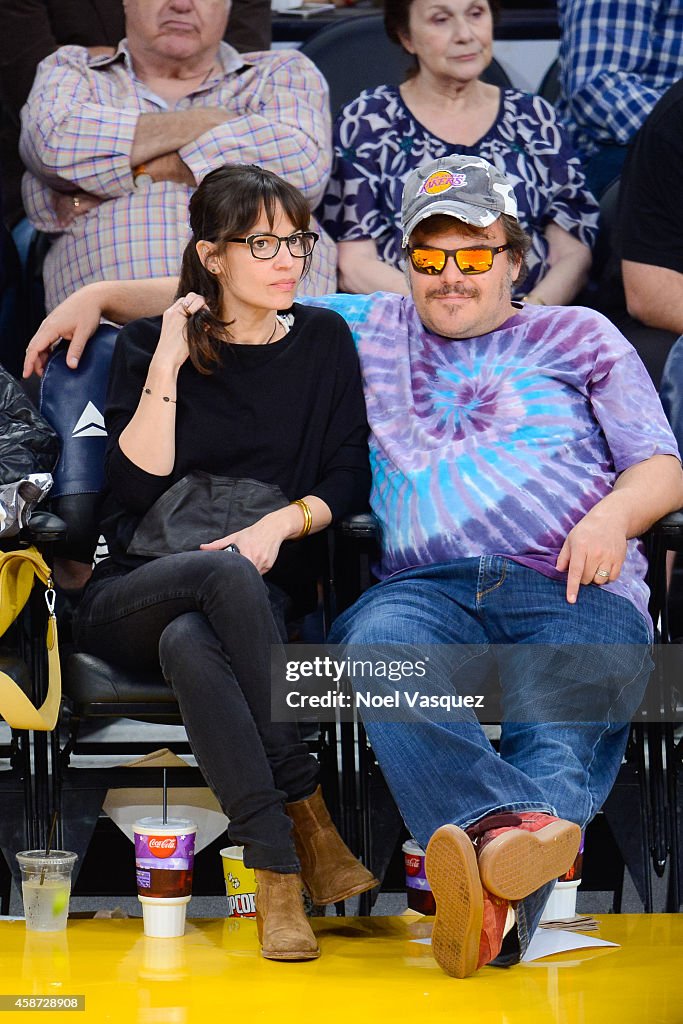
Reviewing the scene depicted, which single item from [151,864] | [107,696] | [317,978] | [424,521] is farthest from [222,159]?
[317,978]

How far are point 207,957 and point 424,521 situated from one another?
0.74 metres

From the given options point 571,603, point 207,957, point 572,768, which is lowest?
point 207,957

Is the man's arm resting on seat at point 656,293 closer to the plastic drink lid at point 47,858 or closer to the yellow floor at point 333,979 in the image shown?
the yellow floor at point 333,979

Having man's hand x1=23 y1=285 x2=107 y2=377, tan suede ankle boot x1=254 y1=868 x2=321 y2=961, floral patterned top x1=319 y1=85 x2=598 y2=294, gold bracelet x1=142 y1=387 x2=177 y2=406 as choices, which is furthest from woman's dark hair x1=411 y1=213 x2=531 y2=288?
tan suede ankle boot x1=254 y1=868 x2=321 y2=961

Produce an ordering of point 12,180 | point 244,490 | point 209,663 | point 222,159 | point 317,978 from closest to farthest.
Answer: point 317,978 → point 209,663 → point 244,490 → point 222,159 → point 12,180

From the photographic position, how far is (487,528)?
91.3 inches

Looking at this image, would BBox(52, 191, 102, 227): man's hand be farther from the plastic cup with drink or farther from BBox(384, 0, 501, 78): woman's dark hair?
the plastic cup with drink

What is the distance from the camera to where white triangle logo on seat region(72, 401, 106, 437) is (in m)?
2.59

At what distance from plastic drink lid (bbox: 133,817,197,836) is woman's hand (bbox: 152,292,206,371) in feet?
2.38

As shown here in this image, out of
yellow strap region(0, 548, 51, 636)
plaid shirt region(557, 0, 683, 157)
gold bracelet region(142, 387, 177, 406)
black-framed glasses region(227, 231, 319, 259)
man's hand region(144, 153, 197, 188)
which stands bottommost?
yellow strap region(0, 548, 51, 636)

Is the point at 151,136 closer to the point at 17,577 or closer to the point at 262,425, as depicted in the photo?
the point at 262,425

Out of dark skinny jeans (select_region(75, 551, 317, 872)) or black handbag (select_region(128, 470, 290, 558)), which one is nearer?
dark skinny jeans (select_region(75, 551, 317, 872))

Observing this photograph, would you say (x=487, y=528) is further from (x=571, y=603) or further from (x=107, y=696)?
(x=107, y=696)

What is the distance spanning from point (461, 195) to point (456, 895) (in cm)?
116
